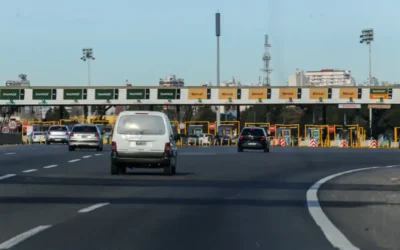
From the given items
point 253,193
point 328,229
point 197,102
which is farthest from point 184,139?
point 328,229

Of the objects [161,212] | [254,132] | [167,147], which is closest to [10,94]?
[254,132]

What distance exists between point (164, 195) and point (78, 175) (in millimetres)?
7573

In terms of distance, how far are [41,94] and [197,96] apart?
15440 millimetres

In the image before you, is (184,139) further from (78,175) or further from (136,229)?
(136,229)

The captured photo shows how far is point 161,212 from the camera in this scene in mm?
14703

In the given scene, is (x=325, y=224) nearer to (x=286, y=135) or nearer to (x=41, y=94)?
(x=286, y=135)

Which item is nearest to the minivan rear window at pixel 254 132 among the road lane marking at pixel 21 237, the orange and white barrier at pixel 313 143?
the orange and white barrier at pixel 313 143

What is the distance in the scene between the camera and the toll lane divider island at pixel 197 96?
8362cm

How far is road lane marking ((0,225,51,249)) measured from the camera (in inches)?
416

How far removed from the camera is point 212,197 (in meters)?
18.0

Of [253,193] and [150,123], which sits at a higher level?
[150,123]

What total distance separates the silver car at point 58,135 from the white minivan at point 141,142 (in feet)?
137

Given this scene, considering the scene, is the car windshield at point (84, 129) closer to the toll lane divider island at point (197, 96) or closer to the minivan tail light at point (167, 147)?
the minivan tail light at point (167, 147)

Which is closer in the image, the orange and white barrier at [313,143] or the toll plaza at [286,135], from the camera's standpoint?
the orange and white barrier at [313,143]
